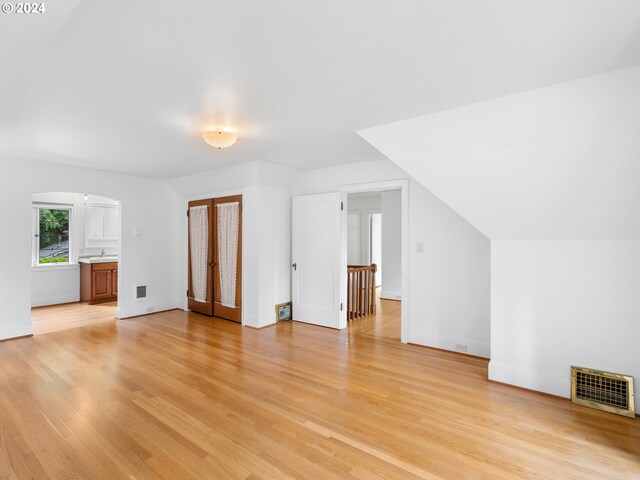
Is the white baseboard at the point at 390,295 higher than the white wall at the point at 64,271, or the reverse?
the white wall at the point at 64,271

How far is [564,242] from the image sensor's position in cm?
282

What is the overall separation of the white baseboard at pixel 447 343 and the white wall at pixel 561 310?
0.60m

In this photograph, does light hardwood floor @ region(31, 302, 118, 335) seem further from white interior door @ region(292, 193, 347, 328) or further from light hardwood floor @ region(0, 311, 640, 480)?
white interior door @ region(292, 193, 347, 328)

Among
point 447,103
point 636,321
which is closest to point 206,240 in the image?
point 447,103

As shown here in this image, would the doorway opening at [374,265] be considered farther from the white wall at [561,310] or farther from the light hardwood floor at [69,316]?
the light hardwood floor at [69,316]

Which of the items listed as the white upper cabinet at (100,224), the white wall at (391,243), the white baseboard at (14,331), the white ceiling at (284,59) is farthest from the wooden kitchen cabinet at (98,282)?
the white wall at (391,243)

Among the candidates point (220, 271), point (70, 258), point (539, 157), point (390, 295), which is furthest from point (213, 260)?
point (539, 157)

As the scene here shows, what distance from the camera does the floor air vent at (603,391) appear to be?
99.5 inches

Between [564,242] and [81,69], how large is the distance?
3.89 m

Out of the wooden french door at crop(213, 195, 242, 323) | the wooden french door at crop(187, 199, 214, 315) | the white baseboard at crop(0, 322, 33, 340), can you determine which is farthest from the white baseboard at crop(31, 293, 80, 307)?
the wooden french door at crop(213, 195, 242, 323)

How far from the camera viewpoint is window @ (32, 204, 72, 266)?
257 inches

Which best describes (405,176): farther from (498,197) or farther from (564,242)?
(564,242)

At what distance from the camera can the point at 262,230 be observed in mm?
5020

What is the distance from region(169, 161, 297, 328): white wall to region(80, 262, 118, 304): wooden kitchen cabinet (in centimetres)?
320
